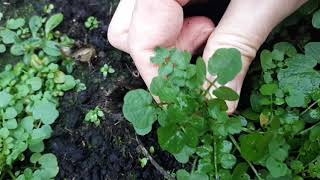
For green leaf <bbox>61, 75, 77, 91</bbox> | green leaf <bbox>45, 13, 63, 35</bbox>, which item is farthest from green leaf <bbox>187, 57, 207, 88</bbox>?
green leaf <bbox>45, 13, 63, 35</bbox>

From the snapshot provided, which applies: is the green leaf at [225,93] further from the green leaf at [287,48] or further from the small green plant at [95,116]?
the small green plant at [95,116]

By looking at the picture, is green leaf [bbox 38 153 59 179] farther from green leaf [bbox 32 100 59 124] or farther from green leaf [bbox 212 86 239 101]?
green leaf [bbox 212 86 239 101]

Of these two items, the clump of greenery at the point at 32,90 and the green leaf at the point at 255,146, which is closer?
the green leaf at the point at 255,146

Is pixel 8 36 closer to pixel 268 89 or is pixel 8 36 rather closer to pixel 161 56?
pixel 161 56

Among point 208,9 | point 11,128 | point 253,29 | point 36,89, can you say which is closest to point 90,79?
point 36,89

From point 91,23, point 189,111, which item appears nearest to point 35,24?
point 91,23

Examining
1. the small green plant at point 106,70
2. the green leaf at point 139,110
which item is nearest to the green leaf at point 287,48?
the green leaf at point 139,110
